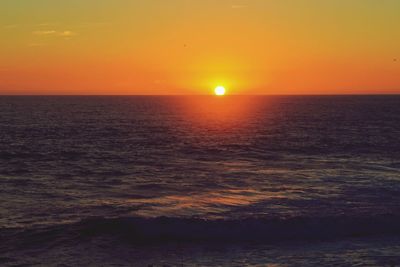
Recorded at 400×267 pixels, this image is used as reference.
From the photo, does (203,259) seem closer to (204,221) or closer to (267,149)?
(204,221)

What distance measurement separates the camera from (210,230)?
931 inches

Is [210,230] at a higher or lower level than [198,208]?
lower

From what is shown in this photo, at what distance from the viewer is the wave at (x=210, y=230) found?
22578 millimetres

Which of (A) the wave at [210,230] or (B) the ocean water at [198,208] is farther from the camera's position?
(A) the wave at [210,230]

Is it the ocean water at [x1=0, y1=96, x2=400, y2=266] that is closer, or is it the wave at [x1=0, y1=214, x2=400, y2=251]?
the ocean water at [x1=0, y1=96, x2=400, y2=266]

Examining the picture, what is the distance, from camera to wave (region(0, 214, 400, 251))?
22.6m

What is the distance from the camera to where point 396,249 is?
20.7 metres

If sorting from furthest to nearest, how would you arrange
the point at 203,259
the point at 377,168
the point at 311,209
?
the point at 377,168 < the point at 311,209 < the point at 203,259

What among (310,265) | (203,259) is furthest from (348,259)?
(203,259)

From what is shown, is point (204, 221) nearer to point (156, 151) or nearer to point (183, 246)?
point (183, 246)

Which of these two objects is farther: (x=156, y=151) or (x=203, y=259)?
(x=156, y=151)

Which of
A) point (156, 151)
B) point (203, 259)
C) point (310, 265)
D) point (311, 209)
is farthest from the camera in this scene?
point (156, 151)

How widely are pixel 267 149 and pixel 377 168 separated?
1662 cm

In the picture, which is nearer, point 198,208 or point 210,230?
point 210,230
